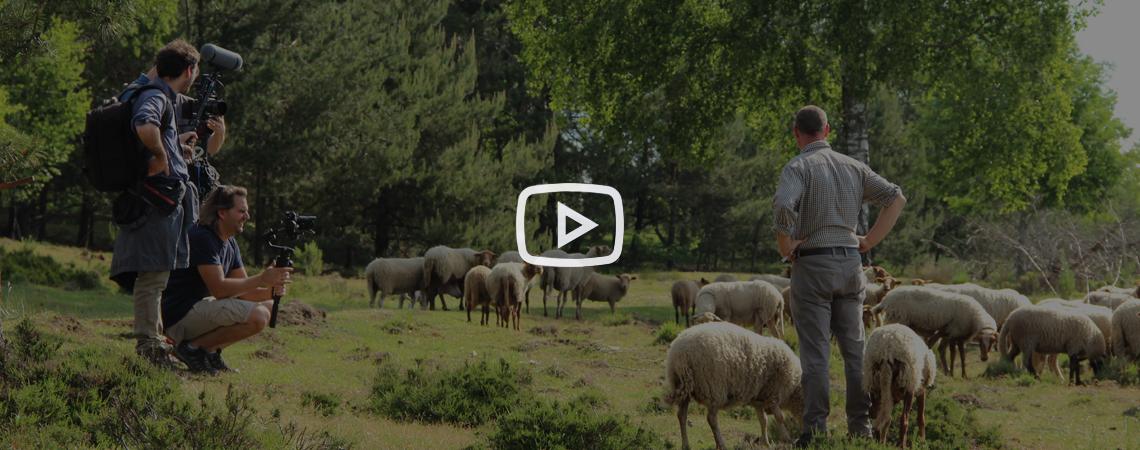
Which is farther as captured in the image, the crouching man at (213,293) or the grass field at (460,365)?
the grass field at (460,365)

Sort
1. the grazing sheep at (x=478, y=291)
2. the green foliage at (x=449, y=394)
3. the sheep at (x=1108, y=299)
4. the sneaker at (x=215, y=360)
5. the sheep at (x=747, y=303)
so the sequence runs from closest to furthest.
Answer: the sneaker at (x=215, y=360) → the green foliage at (x=449, y=394) → the sheep at (x=747, y=303) → the sheep at (x=1108, y=299) → the grazing sheep at (x=478, y=291)

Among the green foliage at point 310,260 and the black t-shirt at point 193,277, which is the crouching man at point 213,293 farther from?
the green foliage at point 310,260

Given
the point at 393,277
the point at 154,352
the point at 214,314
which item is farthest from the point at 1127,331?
the point at 393,277

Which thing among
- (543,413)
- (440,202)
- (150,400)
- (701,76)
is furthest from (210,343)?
(440,202)

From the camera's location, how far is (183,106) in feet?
24.8

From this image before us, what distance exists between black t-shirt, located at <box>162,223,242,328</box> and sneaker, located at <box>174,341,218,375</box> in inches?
7.5

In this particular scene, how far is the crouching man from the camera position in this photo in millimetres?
7191

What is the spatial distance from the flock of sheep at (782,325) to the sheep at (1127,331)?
0.02 m

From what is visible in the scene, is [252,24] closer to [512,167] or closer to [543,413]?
[512,167]

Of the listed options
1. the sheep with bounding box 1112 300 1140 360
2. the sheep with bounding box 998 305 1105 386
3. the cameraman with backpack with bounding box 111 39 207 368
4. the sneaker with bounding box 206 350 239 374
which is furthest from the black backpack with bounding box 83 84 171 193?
the sheep with bounding box 1112 300 1140 360

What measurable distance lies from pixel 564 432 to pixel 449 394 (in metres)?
2.12

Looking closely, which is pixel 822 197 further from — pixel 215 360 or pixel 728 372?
pixel 215 360

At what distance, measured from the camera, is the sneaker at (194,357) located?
296 inches

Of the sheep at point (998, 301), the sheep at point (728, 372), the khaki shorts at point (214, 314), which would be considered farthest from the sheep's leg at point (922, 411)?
the sheep at point (998, 301)
